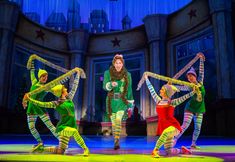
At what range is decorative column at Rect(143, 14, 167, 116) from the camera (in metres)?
12.2

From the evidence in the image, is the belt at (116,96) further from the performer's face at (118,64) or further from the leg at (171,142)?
the leg at (171,142)

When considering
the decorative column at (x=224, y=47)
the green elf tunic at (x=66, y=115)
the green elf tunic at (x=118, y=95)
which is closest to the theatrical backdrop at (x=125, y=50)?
the decorative column at (x=224, y=47)

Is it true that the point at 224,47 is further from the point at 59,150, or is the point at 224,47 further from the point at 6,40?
the point at 6,40

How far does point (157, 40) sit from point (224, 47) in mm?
3817

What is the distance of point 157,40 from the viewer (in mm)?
12367

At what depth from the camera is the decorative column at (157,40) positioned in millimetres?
12203

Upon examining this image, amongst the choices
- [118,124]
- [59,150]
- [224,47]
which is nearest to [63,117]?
[59,150]

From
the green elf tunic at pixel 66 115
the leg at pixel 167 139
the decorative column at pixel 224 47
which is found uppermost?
the decorative column at pixel 224 47

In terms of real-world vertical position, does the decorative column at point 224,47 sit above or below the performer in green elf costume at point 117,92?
above

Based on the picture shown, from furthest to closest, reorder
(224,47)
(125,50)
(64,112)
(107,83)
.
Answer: (125,50) → (224,47) → (107,83) → (64,112)

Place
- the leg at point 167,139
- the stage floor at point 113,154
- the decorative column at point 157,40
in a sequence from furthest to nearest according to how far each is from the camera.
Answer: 1. the decorative column at point 157,40
2. the leg at point 167,139
3. the stage floor at point 113,154

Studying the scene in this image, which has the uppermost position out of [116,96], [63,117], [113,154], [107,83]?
[107,83]

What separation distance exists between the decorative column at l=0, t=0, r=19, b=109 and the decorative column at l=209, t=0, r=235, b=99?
8665 millimetres

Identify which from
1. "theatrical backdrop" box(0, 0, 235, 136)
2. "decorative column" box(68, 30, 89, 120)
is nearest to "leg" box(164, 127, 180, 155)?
"theatrical backdrop" box(0, 0, 235, 136)
